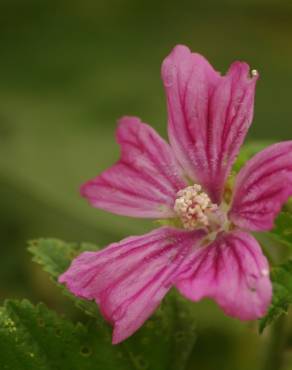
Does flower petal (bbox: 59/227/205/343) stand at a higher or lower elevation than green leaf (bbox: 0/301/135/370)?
higher

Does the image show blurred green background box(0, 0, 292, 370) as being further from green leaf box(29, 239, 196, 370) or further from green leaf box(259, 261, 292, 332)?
green leaf box(259, 261, 292, 332)

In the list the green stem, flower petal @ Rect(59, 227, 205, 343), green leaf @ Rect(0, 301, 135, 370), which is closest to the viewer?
flower petal @ Rect(59, 227, 205, 343)

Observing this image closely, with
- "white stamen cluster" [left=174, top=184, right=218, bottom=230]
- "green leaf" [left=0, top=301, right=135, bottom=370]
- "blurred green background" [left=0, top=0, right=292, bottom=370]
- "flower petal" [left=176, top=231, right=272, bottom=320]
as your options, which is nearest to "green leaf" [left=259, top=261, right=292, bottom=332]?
"flower petal" [left=176, top=231, right=272, bottom=320]

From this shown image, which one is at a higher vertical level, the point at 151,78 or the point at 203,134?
the point at 151,78

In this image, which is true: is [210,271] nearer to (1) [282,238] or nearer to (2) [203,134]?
(1) [282,238]

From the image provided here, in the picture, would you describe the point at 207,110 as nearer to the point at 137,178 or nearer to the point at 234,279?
the point at 137,178

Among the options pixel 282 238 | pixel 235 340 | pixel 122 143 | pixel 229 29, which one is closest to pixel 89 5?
pixel 229 29

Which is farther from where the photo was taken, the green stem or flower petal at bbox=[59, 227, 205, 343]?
the green stem
